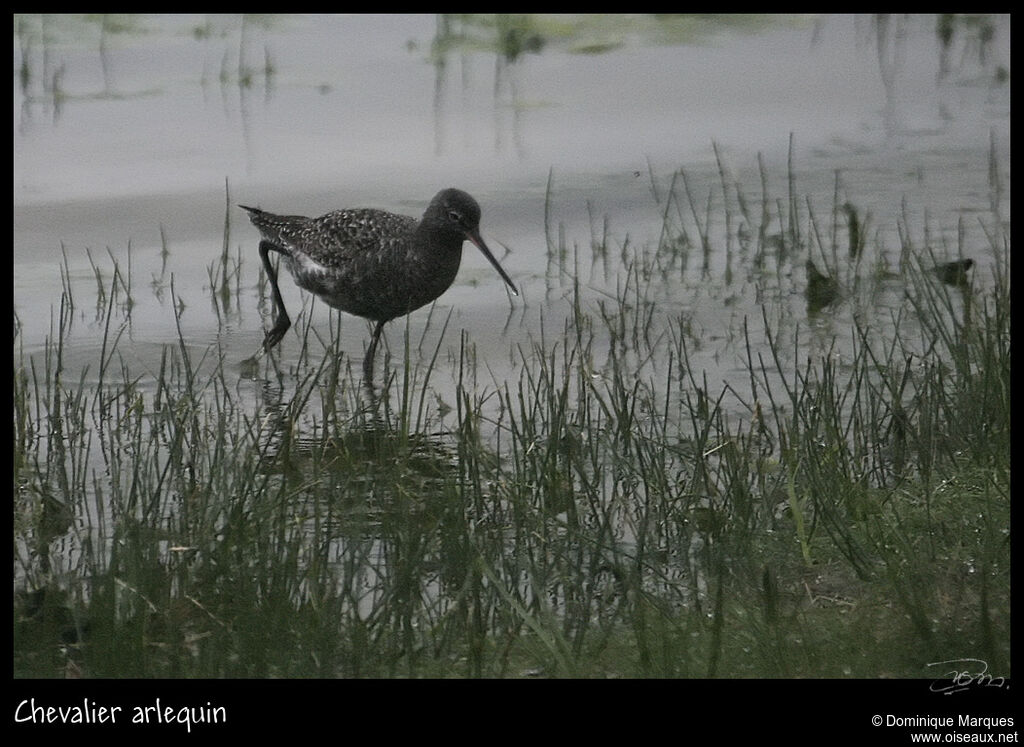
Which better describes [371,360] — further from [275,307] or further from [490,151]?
[490,151]

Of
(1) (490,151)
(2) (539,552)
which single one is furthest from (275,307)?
(2) (539,552)

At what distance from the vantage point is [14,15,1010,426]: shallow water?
7.89 m

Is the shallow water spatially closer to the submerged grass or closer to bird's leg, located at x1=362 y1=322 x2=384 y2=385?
bird's leg, located at x1=362 y1=322 x2=384 y2=385

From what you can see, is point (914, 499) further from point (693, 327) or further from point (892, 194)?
point (892, 194)

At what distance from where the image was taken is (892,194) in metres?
9.24

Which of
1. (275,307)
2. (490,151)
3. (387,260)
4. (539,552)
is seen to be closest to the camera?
(539,552)

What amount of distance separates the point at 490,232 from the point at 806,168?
7.15ft
